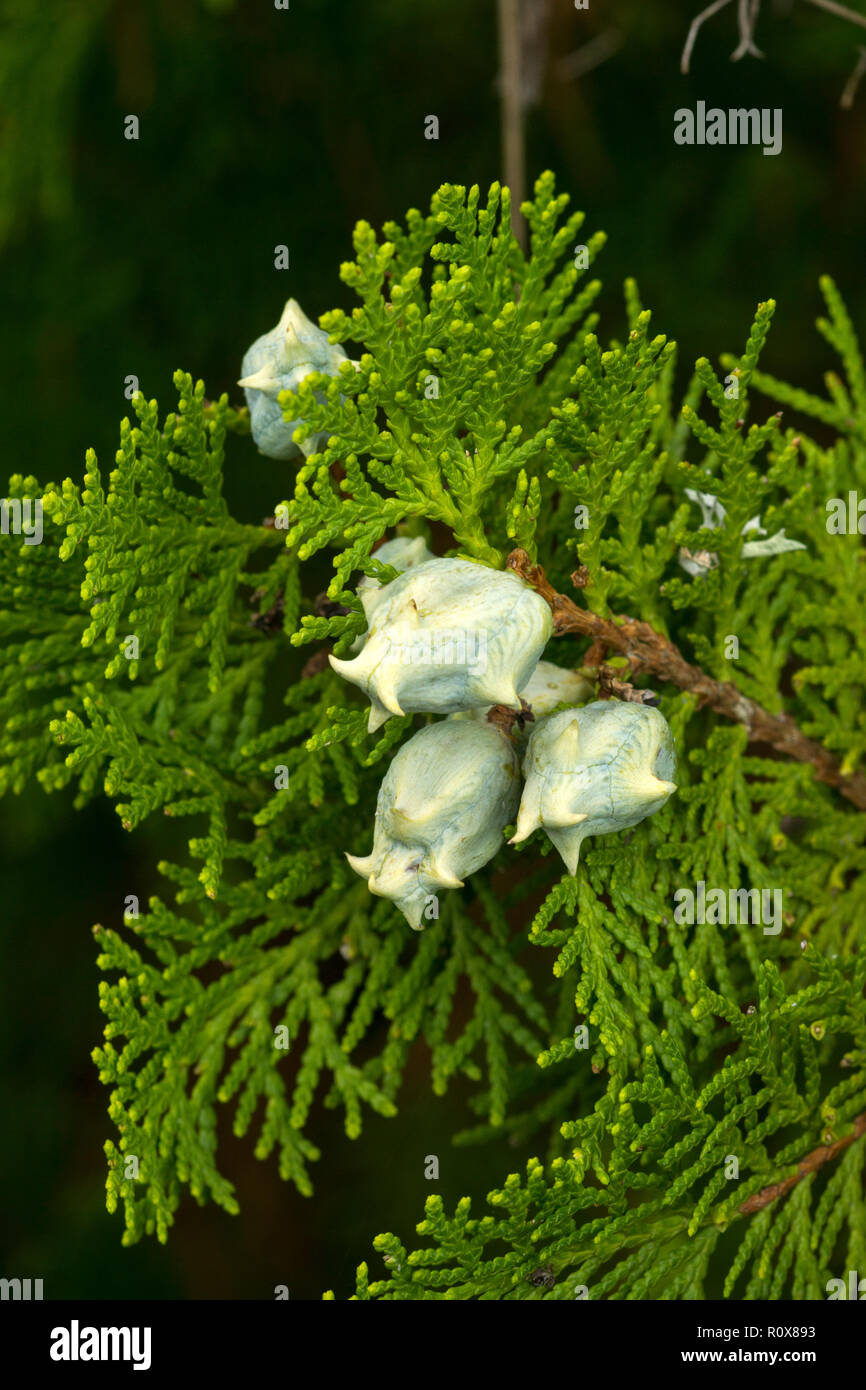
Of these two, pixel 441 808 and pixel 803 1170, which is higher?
pixel 441 808

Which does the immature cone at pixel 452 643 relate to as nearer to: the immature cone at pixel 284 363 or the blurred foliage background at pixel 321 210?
the immature cone at pixel 284 363

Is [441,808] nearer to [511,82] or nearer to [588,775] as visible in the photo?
[588,775]

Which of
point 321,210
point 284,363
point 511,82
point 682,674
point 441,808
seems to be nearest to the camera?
point 441,808

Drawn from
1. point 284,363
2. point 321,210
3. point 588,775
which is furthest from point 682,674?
point 321,210

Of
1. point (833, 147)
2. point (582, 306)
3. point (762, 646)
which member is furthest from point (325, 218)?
point (762, 646)
